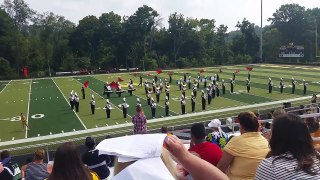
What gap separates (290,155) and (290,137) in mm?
117

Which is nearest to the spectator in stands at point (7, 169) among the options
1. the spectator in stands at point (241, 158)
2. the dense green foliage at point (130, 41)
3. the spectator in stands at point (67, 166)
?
the spectator in stands at point (67, 166)

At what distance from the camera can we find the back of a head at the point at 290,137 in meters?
2.30

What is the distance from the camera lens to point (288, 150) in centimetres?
231

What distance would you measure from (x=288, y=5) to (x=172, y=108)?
6402 centimetres

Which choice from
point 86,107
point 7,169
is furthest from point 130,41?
point 7,169

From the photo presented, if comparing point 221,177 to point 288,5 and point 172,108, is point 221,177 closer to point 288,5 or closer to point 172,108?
point 172,108

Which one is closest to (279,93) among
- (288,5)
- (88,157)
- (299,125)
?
(88,157)

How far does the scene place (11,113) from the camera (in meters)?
24.2

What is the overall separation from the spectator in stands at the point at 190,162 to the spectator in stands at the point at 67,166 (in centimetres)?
88

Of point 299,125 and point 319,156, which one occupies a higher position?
point 299,125

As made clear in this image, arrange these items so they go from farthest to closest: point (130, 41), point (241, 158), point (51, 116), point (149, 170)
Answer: point (130, 41) → point (51, 116) → point (241, 158) → point (149, 170)

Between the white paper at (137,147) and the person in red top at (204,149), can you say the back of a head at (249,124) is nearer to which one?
the person in red top at (204,149)

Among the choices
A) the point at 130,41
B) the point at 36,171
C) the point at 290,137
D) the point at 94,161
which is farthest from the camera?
the point at 130,41

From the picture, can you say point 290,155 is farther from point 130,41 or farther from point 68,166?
point 130,41
